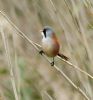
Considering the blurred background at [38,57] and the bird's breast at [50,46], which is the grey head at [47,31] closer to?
the bird's breast at [50,46]

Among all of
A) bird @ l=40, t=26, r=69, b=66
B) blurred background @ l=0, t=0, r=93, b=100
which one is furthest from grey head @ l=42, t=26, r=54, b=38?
blurred background @ l=0, t=0, r=93, b=100

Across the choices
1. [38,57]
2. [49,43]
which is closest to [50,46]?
[49,43]

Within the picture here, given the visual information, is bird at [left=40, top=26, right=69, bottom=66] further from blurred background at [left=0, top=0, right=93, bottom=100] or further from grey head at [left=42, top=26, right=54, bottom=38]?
blurred background at [left=0, top=0, right=93, bottom=100]

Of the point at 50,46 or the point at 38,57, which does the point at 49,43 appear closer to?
the point at 50,46

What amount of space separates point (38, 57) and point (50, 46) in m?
1.18

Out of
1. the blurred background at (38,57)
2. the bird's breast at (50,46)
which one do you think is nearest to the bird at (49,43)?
the bird's breast at (50,46)

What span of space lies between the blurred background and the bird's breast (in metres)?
0.18

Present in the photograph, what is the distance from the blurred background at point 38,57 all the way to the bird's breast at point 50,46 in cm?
18

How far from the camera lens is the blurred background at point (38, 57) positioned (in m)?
2.55

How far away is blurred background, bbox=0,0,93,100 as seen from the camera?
2553 mm

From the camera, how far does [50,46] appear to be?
2.31 m

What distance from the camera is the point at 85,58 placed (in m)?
2.65

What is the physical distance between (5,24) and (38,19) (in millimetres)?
361

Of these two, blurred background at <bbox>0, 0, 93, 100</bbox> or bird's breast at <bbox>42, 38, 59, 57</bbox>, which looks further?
blurred background at <bbox>0, 0, 93, 100</bbox>
